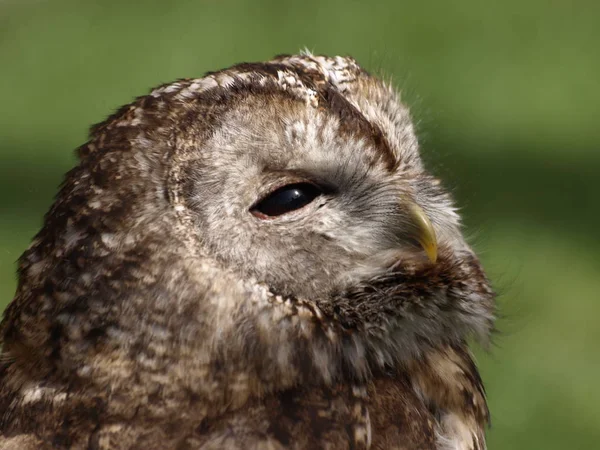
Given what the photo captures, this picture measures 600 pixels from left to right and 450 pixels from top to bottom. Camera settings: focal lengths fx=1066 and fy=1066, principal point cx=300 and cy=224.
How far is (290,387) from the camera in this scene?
6.23 feet

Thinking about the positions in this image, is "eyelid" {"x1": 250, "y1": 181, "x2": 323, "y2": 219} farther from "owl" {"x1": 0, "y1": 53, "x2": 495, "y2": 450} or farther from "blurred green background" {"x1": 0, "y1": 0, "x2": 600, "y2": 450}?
"blurred green background" {"x1": 0, "y1": 0, "x2": 600, "y2": 450}

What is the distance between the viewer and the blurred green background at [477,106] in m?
4.23

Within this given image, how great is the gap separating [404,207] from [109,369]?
62 cm

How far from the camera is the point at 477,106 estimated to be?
18.9 feet

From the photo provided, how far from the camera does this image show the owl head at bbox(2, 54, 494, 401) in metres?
1.85

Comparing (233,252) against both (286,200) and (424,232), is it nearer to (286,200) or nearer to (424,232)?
(286,200)

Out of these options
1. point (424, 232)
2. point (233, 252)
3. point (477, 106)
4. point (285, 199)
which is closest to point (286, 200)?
point (285, 199)

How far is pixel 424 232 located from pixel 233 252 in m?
0.37

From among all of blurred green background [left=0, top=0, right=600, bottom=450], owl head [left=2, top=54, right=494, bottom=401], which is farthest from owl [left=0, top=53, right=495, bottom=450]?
blurred green background [left=0, top=0, right=600, bottom=450]

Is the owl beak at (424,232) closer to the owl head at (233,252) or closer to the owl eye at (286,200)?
the owl head at (233,252)

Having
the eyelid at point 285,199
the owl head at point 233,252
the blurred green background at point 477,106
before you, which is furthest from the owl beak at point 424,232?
the blurred green background at point 477,106

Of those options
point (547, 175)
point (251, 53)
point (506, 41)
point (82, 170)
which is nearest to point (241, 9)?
point (251, 53)

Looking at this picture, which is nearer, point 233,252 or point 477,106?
point 233,252

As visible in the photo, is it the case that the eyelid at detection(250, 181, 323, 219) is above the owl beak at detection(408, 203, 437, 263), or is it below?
above
